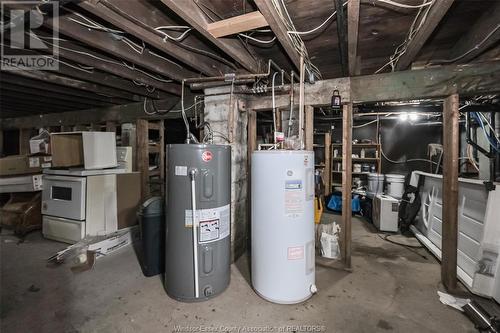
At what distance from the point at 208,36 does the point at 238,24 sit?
0.87ft

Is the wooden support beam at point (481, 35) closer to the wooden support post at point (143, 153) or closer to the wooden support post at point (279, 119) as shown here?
the wooden support post at point (279, 119)

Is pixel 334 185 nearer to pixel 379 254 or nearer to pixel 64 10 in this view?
pixel 379 254

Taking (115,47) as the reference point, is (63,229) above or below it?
below

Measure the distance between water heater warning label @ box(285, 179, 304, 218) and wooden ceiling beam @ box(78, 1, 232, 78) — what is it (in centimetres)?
143

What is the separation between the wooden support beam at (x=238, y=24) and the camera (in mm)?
1512

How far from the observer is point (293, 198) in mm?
1818

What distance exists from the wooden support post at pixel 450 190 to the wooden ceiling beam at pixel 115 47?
8.58 ft

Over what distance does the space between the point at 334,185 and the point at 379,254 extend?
9.06ft

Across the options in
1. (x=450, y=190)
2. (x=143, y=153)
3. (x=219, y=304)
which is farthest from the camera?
(x=143, y=153)

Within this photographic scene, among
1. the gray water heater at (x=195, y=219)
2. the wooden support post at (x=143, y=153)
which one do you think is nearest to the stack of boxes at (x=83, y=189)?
the wooden support post at (x=143, y=153)

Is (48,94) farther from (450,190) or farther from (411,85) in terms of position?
(450,190)

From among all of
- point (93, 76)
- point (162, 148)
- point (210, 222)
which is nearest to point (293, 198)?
point (210, 222)

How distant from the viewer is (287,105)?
2.63m


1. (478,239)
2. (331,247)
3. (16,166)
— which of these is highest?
(16,166)
